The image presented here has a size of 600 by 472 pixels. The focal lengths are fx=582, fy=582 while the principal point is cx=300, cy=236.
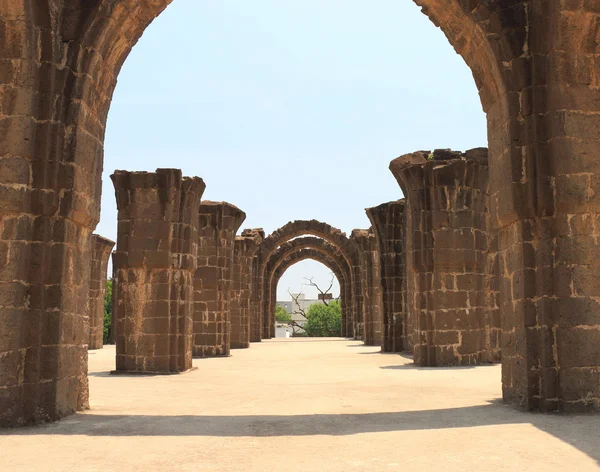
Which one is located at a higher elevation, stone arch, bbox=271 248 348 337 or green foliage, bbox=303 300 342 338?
stone arch, bbox=271 248 348 337

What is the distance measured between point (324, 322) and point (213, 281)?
30.3 metres

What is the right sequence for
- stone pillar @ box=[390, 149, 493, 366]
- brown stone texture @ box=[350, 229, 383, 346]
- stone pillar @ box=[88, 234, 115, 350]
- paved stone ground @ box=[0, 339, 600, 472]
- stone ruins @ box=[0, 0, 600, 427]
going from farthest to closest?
1. stone pillar @ box=[88, 234, 115, 350]
2. brown stone texture @ box=[350, 229, 383, 346]
3. stone pillar @ box=[390, 149, 493, 366]
4. stone ruins @ box=[0, 0, 600, 427]
5. paved stone ground @ box=[0, 339, 600, 472]

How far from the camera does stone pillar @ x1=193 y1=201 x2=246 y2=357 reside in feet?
53.9

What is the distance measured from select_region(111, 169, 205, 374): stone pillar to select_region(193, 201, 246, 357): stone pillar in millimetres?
4217

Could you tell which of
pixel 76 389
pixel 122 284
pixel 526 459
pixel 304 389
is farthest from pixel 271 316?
pixel 526 459

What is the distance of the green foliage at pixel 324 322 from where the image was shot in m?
45.4

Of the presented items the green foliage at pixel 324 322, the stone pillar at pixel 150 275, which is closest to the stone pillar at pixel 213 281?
the stone pillar at pixel 150 275

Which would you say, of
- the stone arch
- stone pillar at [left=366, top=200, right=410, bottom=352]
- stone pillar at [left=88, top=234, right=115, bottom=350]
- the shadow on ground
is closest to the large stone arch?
the stone arch

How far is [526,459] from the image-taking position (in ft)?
12.8

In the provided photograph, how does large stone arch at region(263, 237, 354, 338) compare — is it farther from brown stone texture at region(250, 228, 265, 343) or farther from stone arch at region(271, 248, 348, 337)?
brown stone texture at region(250, 228, 265, 343)

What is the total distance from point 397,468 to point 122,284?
9.26 metres

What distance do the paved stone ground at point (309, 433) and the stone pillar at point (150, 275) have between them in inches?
125

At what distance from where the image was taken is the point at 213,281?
54.6 ft

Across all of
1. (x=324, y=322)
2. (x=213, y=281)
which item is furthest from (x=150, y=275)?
(x=324, y=322)
